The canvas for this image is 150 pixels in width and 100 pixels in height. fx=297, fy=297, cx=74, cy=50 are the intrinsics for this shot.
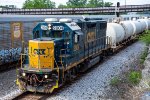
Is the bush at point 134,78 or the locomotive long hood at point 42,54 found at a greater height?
the locomotive long hood at point 42,54

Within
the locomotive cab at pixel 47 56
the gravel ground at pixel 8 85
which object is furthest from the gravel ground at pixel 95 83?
the gravel ground at pixel 8 85

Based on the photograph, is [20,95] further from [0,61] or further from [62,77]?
[0,61]

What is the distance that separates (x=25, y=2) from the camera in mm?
131375

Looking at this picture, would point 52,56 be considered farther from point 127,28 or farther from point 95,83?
point 127,28

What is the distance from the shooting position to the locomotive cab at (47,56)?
43.7 ft

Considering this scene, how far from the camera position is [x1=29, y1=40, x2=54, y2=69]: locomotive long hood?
13555 millimetres

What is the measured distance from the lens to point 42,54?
1368cm

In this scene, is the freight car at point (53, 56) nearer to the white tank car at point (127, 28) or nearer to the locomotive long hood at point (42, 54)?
the locomotive long hood at point (42, 54)

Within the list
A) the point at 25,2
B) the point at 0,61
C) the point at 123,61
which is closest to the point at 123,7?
the point at 25,2

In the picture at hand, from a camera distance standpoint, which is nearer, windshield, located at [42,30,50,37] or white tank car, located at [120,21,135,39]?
windshield, located at [42,30,50,37]

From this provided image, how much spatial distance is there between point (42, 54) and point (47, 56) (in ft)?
0.81

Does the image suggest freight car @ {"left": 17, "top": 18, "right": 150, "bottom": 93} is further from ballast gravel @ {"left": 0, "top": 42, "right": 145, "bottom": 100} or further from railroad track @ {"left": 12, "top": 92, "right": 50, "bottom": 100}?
ballast gravel @ {"left": 0, "top": 42, "right": 145, "bottom": 100}

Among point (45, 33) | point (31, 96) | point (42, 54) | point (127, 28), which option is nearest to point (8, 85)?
point (31, 96)

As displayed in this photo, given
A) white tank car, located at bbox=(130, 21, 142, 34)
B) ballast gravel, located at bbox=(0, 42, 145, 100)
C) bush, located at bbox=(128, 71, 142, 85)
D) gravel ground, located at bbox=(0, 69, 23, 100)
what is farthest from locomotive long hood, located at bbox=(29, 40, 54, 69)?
white tank car, located at bbox=(130, 21, 142, 34)
